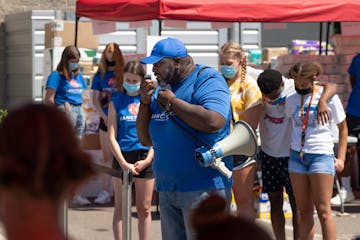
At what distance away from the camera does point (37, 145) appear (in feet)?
5.64

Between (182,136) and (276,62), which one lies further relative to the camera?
(276,62)

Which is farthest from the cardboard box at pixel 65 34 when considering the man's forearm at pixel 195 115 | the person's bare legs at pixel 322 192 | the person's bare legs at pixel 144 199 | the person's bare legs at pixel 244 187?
the man's forearm at pixel 195 115

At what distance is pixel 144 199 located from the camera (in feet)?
23.1

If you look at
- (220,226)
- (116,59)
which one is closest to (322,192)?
(116,59)

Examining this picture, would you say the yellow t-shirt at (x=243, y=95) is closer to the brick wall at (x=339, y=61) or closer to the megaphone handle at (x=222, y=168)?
the megaphone handle at (x=222, y=168)

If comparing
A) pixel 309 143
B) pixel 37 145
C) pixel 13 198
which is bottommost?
pixel 309 143

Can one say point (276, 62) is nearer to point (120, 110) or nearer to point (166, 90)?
point (120, 110)

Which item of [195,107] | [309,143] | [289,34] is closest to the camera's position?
[195,107]

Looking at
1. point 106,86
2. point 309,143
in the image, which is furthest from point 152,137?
point 106,86

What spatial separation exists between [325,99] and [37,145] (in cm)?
544

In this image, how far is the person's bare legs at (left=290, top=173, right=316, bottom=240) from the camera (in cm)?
676

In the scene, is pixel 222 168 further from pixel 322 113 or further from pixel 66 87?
pixel 66 87

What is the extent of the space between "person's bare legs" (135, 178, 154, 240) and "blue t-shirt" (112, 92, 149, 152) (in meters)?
0.39

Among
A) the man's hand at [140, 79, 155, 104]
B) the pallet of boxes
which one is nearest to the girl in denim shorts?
the man's hand at [140, 79, 155, 104]
